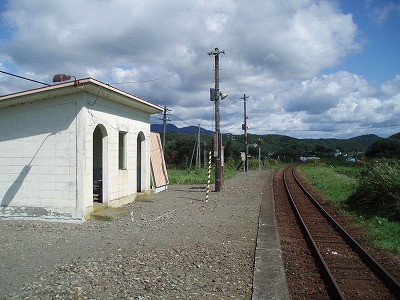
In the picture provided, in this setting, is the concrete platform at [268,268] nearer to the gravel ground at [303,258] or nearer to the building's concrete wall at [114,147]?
the gravel ground at [303,258]

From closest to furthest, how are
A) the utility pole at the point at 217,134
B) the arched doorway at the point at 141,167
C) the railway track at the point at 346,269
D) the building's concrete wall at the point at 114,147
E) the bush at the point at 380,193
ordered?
the railway track at the point at 346,269 < the building's concrete wall at the point at 114,147 < the bush at the point at 380,193 < the arched doorway at the point at 141,167 < the utility pole at the point at 217,134

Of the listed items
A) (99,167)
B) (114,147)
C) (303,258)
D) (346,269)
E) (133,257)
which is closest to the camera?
(346,269)

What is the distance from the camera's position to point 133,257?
6836mm

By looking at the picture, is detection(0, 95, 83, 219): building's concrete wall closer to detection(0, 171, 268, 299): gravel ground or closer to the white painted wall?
the white painted wall

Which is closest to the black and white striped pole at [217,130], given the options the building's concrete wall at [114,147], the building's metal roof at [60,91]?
the building's concrete wall at [114,147]

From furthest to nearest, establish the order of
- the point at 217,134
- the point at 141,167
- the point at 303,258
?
the point at 217,134 < the point at 141,167 < the point at 303,258

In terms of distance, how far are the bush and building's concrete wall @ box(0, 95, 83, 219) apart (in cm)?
891

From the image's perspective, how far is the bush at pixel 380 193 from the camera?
11539mm

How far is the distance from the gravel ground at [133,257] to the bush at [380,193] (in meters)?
4.07

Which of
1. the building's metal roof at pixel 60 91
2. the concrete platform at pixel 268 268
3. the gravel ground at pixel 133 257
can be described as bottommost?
the concrete platform at pixel 268 268

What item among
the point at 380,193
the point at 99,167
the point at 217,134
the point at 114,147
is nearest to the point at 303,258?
the point at 380,193

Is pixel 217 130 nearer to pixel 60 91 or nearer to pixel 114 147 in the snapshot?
pixel 114 147

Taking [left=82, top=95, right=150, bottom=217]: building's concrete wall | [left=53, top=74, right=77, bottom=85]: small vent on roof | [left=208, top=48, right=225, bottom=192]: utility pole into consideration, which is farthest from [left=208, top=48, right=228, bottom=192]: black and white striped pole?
[left=53, top=74, right=77, bottom=85]: small vent on roof

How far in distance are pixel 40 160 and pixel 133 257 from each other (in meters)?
4.77
